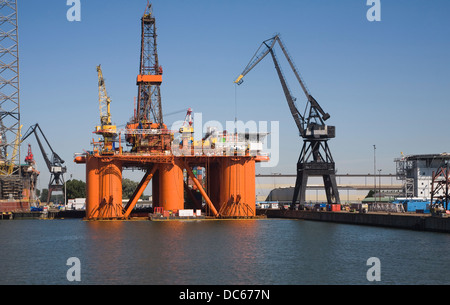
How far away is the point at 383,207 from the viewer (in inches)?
4065

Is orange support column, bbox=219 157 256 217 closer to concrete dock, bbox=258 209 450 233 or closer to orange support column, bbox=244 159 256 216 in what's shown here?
orange support column, bbox=244 159 256 216

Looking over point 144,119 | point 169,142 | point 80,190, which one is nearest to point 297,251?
point 169,142

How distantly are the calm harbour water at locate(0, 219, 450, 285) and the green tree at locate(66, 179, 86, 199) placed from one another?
11196 centimetres

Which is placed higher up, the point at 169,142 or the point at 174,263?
the point at 169,142

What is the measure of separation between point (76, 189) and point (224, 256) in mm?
144099

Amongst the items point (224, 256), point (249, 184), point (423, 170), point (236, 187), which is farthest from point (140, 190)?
point (423, 170)

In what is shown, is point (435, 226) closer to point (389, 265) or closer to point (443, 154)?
point (389, 265)

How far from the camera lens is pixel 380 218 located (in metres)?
81.0

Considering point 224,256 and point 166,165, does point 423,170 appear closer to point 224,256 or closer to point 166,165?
point 166,165

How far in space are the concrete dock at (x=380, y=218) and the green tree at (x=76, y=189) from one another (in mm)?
88171

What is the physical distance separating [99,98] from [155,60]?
1128cm

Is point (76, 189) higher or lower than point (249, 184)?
lower
